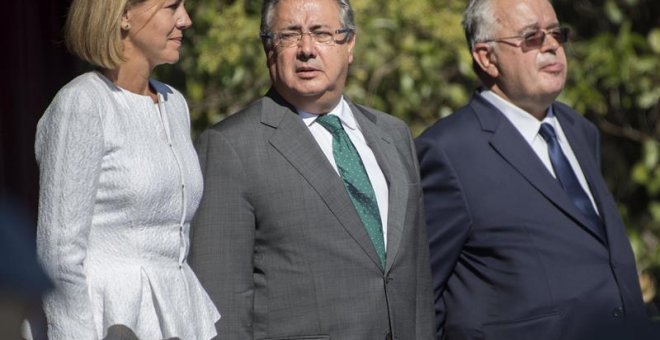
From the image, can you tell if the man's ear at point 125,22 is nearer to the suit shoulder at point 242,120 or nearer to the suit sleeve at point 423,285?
the suit shoulder at point 242,120

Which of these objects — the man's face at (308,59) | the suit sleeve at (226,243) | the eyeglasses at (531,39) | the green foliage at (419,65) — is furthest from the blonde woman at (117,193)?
the green foliage at (419,65)

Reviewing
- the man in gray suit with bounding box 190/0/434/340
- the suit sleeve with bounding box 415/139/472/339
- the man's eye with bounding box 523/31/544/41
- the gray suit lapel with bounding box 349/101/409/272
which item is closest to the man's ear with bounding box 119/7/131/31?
the man in gray suit with bounding box 190/0/434/340

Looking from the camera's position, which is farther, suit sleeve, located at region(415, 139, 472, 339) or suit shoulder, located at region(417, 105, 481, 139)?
suit shoulder, located at region(417, 105, 481, 139)

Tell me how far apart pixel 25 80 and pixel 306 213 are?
1813 mm

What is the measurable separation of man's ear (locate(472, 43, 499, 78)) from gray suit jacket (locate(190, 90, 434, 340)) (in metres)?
0.93

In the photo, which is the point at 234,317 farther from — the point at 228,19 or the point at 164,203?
the point at 228,19

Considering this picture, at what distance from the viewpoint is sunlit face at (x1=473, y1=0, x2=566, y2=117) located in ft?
12.9

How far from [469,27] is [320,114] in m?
0.98

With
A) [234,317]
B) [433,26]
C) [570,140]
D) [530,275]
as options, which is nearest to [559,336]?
[530,275]

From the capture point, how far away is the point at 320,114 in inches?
134

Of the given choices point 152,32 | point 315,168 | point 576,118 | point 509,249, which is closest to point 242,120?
point 315,168

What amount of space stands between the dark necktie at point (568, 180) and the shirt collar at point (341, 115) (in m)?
0.79

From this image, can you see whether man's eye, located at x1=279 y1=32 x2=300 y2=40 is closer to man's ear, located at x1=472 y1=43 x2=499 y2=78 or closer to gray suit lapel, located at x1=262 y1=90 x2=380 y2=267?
gray suit lapel, located at x1=262 y1=90 x2=380 y2=267

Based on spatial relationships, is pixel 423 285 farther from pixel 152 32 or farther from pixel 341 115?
pixel 152 32
